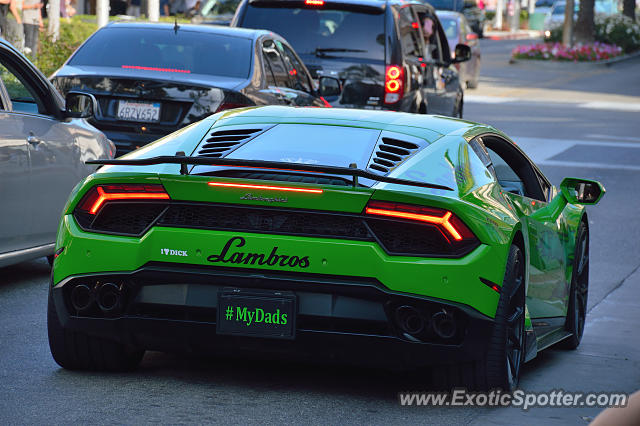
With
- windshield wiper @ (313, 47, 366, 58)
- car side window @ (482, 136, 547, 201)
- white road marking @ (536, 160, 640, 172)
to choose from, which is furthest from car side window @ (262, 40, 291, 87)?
white road marking @ (536, 160, 640, 172)

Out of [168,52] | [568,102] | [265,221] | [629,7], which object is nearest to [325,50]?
[168,52]

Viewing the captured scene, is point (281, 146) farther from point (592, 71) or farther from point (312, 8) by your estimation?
point (592, 71)

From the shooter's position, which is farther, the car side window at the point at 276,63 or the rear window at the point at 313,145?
the car side window at the point at 276,63

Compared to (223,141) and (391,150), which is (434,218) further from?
(223,141)

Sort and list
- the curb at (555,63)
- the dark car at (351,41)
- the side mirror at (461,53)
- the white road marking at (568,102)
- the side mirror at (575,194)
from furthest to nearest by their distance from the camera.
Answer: the curb at (555,63) < the white road marking at (568,102) < the side mirror at (461,53) < the dark car at (351,41) < the side mirror at (575,194)

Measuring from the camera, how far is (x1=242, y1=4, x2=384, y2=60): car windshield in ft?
50.7

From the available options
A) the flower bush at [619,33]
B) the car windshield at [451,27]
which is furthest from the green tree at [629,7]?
the car windshield at [451,27]

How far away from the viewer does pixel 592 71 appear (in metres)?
42.1

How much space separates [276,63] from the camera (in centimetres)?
1284

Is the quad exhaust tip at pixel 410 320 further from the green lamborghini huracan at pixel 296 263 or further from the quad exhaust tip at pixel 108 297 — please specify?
the quad exhaust tip at pixel 108 297

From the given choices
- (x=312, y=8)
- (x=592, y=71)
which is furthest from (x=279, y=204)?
(x=592, y=71)

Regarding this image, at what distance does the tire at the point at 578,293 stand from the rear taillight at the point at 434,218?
6.64 feet

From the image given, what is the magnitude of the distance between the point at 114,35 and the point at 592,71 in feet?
103

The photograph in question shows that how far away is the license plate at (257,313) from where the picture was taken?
5.68 metres
